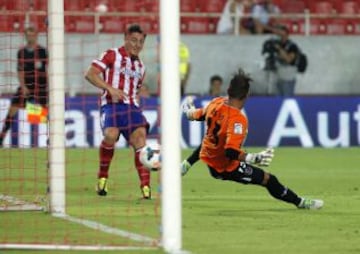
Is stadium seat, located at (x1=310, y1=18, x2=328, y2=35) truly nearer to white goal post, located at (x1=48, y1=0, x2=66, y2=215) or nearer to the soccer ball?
white goal post, located at (x1=48, y1=0, x2=66, y2=215)

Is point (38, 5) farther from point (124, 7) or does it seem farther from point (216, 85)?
point (216, 85)

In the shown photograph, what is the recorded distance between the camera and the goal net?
32.2 ft

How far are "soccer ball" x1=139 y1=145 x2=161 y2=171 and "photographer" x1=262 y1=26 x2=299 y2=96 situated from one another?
14486mm

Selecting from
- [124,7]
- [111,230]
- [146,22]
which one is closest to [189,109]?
[111,230]

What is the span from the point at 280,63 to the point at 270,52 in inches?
11.9

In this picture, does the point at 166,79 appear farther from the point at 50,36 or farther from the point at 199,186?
the point at 199,186

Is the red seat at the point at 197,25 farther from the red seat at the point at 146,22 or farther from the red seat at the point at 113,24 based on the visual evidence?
the red seat at the point at 113,24

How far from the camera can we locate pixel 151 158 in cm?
1007

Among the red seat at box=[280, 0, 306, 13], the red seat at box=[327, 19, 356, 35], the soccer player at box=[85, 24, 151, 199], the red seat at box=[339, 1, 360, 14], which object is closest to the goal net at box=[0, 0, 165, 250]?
the soccer player at box=[85, 24, 151, 199]

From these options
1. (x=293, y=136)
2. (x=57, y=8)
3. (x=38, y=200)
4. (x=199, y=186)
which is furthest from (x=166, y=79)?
(x=293, y=136)

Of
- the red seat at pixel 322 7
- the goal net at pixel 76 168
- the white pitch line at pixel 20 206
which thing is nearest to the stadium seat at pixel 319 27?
the red seat at pixel 322 7

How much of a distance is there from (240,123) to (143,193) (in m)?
1.71

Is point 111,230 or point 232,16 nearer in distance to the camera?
point 111,230

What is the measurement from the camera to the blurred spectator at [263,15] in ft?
83.5
